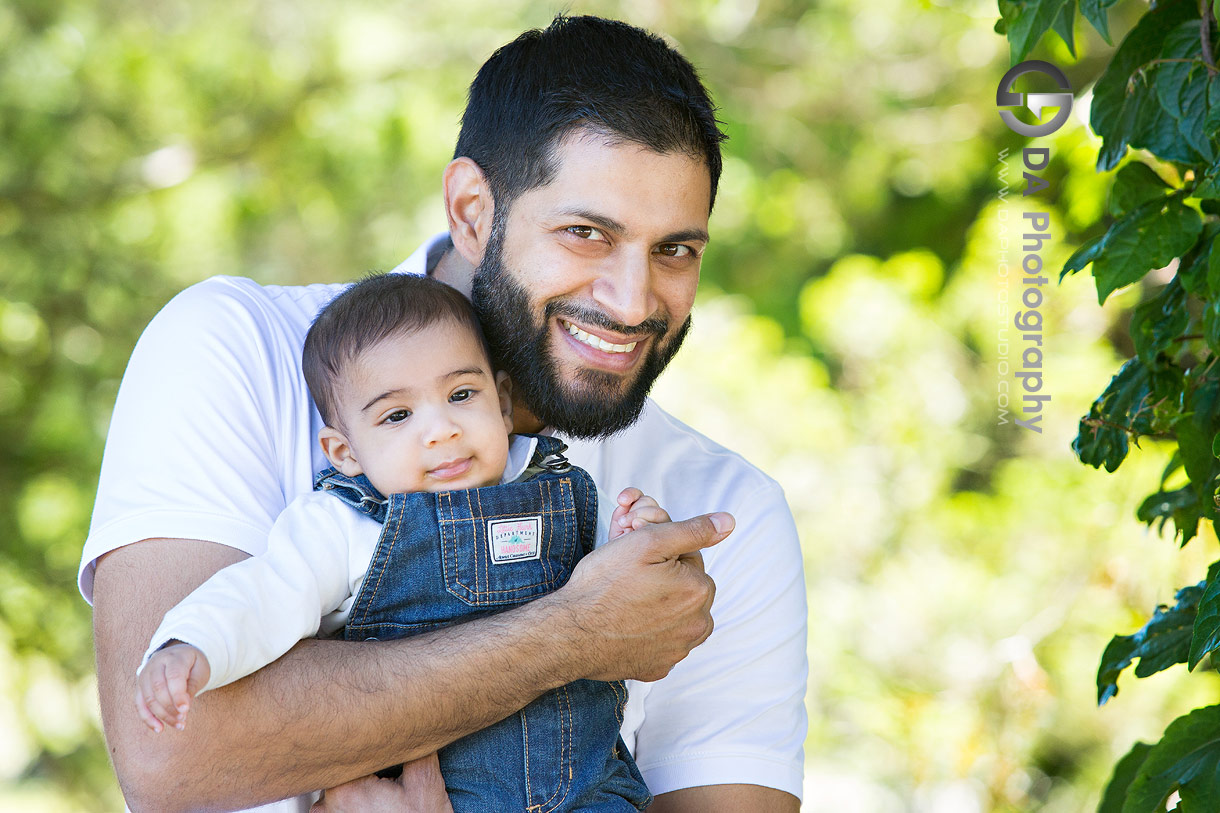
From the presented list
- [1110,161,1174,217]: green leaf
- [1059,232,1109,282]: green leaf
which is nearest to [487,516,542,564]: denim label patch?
[1059,232,1109,282]: green leaf

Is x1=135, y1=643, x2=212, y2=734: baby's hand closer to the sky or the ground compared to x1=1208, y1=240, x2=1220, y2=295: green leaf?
closer to the ground

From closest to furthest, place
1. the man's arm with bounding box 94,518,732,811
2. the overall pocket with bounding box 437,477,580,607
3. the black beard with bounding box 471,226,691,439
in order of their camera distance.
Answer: the man's arm with bounding box 94,518,732,811 < the overall pocket with bounding box 437,477,580,607 < the black beard with bounding box 471,226,691,439

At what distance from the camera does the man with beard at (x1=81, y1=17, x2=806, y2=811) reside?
144cm

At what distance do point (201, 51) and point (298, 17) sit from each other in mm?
717

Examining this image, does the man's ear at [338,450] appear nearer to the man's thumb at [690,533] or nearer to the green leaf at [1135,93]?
the man's thumb at [690,533]

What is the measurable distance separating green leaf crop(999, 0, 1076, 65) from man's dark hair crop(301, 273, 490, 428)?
2.88ft

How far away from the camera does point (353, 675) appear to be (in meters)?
1.45

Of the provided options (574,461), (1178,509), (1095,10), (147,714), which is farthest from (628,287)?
(147,714)

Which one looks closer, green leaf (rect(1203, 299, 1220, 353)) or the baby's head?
green leaf (rect(1203, 299, 1220, 353))

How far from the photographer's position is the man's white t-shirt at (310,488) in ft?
5.11

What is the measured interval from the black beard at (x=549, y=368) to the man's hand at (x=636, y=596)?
41cm

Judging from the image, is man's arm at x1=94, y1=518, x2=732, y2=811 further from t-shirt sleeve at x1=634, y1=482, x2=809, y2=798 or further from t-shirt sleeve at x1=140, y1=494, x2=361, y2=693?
t-shirt sleeve at x1=634, y1=482, x2=809, y2=798

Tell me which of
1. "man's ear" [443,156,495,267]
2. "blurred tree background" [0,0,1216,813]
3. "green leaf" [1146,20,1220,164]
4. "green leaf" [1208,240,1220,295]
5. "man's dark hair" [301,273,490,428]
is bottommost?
"green leaf" [1208,240,1220,295]

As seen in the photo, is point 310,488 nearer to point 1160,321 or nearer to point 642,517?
point 642,517
